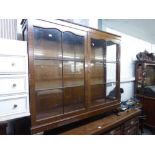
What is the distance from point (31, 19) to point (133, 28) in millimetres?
2648

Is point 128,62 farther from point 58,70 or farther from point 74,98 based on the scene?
point 58,70

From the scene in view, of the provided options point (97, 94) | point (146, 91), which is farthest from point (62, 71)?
point (146, 91)

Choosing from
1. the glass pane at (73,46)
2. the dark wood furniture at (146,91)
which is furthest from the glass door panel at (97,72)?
the dark wood furniture at (146,91)

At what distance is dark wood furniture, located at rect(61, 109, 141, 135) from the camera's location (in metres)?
1.71

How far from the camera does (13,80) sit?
1.22m

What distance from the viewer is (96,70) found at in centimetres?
210

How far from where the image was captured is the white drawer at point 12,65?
116cm

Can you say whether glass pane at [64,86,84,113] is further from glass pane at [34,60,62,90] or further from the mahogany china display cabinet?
glass pane at [34,60,62,90]

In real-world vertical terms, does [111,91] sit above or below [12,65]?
below

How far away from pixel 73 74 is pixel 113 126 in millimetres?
872

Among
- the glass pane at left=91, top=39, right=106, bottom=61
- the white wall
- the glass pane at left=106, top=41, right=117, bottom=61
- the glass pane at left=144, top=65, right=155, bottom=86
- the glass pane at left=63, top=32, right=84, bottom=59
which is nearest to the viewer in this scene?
the glass pane at left=63, top=32, right=84, bottom=59

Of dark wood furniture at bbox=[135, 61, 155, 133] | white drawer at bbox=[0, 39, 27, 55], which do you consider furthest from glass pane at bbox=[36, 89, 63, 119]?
dark wood furniture at bbox=[135, 61, 155, 133]

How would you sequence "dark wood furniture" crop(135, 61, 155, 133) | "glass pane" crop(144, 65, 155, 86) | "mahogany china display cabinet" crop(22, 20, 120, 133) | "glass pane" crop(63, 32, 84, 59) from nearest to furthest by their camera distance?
"mahogany china display cabinet" crop(22, 20, 120, 133)
"glass pane" crop(63, 32, 84, 59)
"dark wood furniture" crop(135, 61, 155, 133)
"glass pane" crop(144, 65, 155, 86)
